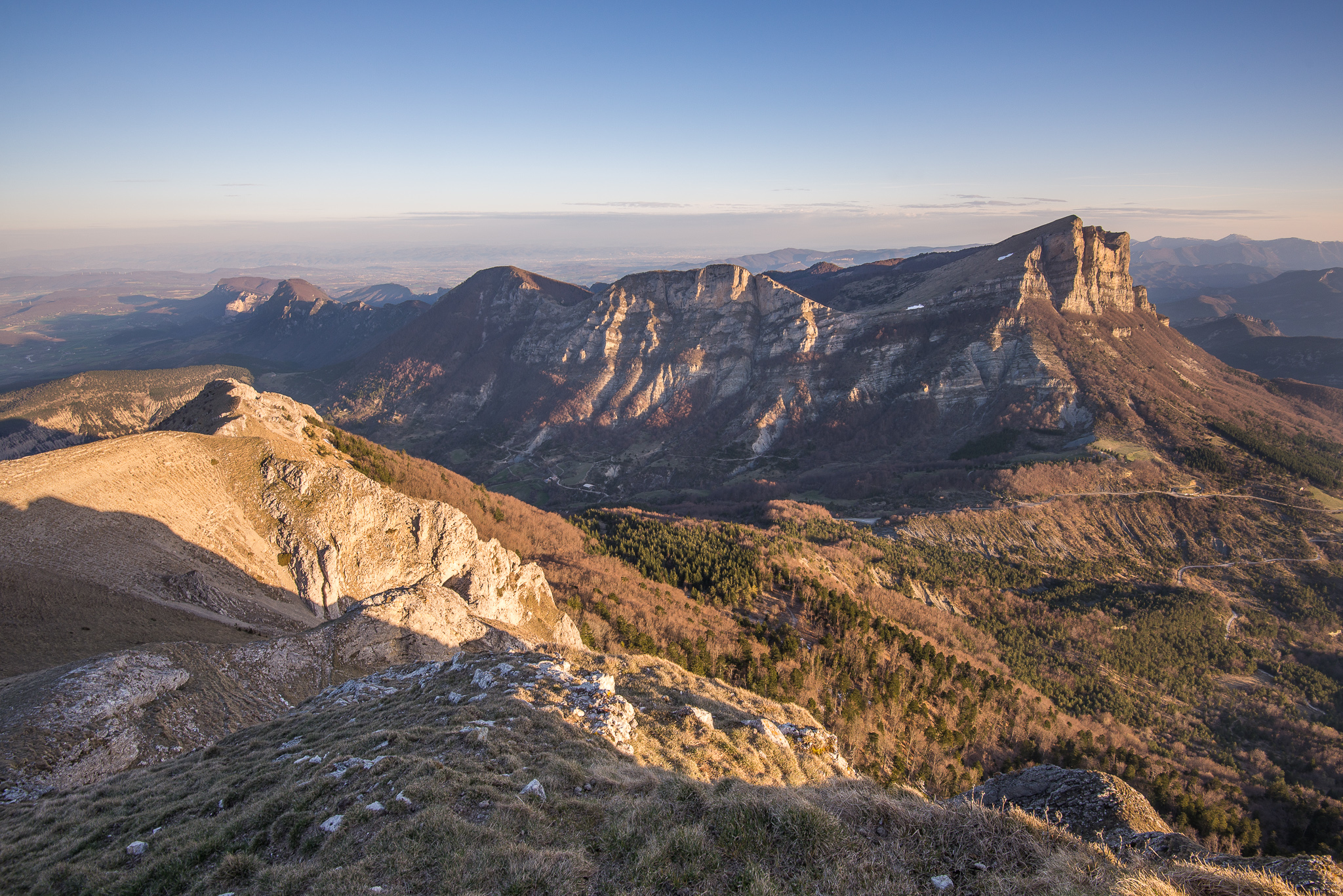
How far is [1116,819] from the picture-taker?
49.8 feet

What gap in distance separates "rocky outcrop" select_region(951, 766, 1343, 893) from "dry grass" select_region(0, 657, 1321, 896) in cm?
185

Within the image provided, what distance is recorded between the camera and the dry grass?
10.1m

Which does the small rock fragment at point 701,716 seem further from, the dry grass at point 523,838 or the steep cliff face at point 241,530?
the steep cliff face at point 241,530

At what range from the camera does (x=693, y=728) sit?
2320 cm

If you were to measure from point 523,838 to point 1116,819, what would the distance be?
16631 millimetres

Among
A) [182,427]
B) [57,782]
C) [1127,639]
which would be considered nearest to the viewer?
[57,782]

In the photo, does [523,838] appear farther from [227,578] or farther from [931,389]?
[931,389]

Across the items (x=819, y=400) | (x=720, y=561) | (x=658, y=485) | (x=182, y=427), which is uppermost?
(x=182, y=427)

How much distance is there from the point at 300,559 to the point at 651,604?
39786 mm

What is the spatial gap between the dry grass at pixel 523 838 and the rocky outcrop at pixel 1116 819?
72.9 inches

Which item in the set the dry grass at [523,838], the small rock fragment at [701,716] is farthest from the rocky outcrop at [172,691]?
the small rock fragment at [701,716]

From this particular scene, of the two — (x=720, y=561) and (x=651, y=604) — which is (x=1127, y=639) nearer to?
(x=720, y=561)

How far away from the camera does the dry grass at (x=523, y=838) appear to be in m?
10.1

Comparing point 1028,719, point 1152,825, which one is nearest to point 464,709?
point 1152,825
